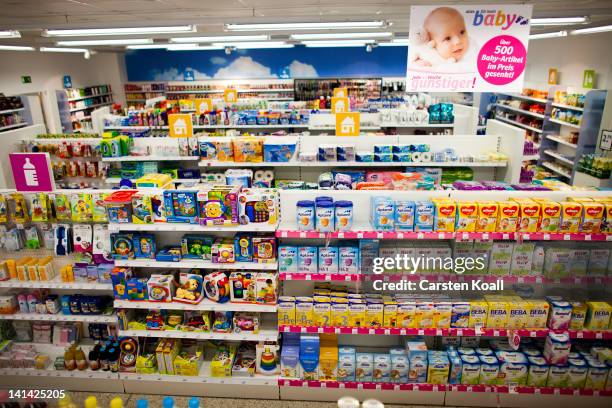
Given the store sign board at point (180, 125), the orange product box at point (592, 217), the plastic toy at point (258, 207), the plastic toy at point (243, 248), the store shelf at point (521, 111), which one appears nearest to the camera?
the orange product box at point (592, 217)

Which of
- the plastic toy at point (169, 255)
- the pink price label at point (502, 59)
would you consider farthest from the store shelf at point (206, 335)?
the pink price label at point (502, 59)

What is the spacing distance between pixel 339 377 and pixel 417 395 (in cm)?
76

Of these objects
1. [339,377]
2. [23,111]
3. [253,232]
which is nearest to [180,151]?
[253,232]

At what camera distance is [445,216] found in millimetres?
3557

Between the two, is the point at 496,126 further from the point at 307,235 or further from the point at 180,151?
the point at 180,151

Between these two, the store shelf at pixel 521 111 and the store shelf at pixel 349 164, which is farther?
the store shelf at pixel 521 111

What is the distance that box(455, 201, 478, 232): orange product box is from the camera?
354 cm

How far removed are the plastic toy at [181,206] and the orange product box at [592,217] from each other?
3.41m

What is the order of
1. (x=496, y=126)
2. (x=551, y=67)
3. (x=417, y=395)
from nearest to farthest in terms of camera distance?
(x=417, y=395), (x=496, y=126), (x=551, y=67)

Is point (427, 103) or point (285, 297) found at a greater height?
point (427, 103)

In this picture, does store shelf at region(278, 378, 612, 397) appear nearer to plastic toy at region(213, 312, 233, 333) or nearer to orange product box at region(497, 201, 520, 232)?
plastic toy at region(213, 312, 233, 333)

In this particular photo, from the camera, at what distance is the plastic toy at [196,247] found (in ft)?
12.9

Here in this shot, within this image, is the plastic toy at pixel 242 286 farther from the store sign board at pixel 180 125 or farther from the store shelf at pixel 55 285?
the store sign board at pixel 180 125

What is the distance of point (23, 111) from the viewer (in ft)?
40.1
